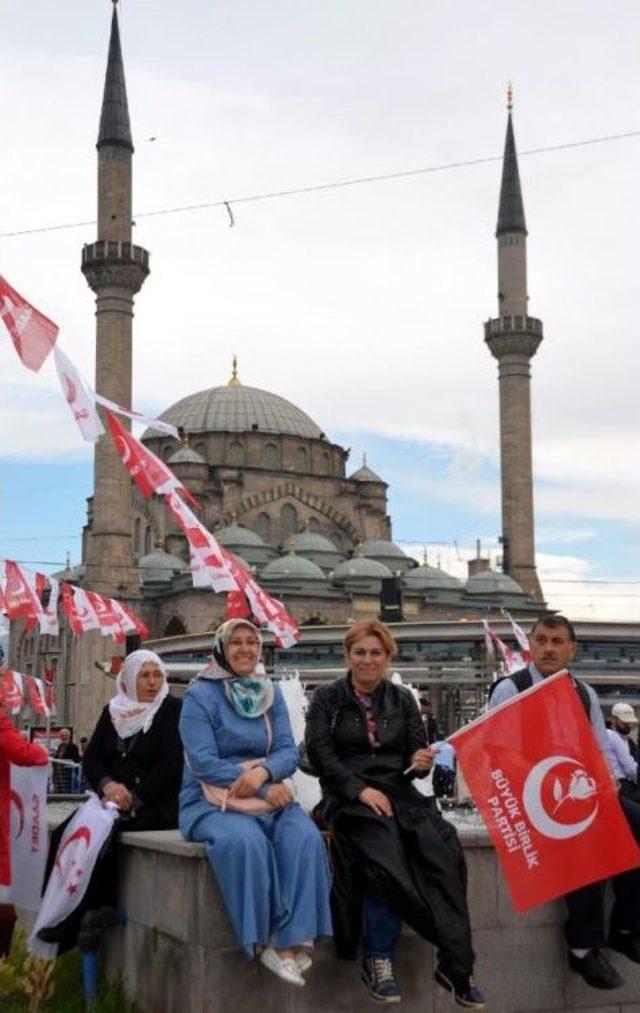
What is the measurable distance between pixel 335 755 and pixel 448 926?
2.42 feet

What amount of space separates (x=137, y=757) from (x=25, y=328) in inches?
125

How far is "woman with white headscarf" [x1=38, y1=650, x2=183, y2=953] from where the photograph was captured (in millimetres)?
5367

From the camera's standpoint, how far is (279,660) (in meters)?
34.2

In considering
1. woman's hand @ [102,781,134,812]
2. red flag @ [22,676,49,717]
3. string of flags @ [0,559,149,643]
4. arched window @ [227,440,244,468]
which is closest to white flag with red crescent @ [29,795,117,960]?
woman's hand @ [102,781,134,812]

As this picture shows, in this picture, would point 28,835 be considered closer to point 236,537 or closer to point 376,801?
point 376,801

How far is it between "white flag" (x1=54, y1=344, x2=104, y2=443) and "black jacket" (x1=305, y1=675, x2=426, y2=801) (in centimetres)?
379

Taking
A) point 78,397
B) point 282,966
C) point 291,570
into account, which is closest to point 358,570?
point 291,570

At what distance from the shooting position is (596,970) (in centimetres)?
489

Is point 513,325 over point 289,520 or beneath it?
over

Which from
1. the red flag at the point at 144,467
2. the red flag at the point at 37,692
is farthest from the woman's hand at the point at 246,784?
the red flag at the point at 37,692

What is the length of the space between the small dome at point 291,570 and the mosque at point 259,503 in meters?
0.08

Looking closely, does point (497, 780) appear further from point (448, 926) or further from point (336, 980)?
point (336, 980)

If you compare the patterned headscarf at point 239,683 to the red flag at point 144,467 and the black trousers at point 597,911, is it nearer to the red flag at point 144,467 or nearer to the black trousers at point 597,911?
the black trousers at point 597,911

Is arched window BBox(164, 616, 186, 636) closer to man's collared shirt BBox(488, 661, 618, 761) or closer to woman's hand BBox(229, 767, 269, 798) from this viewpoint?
man's collared shirt BBox(488, 661, 618, 761)
